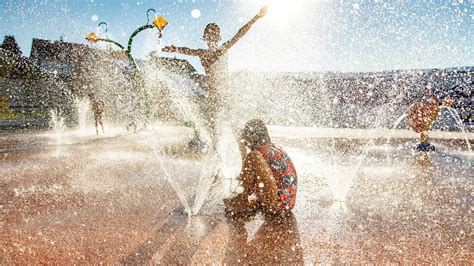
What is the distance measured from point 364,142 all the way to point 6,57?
3767 centimetres

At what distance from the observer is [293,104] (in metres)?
36.2

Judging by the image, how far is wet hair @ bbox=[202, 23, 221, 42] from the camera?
18.6ft

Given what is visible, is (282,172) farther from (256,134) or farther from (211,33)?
(211,33)

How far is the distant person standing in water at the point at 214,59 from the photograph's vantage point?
5.67 meters

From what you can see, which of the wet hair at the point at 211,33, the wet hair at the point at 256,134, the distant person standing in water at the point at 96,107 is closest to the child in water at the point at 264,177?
the wet hair at the point at 256,134

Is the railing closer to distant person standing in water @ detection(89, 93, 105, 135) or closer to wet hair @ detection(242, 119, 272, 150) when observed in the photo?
distant person standing in water @ detection(89, 93, 105, 135)

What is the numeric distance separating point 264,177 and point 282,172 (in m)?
0.22

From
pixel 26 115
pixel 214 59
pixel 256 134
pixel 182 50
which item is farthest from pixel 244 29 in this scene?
pixel 26 115

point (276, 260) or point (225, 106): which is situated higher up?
point (225, 106)

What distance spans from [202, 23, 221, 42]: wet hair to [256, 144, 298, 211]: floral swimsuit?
8.14ft

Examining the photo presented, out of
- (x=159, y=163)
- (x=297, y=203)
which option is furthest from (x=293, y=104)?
(x=297, y=203)

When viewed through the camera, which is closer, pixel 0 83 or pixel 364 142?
pixel 364 142

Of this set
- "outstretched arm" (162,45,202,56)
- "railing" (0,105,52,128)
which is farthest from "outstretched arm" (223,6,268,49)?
"railing" (0,105,52,128)

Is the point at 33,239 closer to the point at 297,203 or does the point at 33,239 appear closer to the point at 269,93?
the point at 297,203
